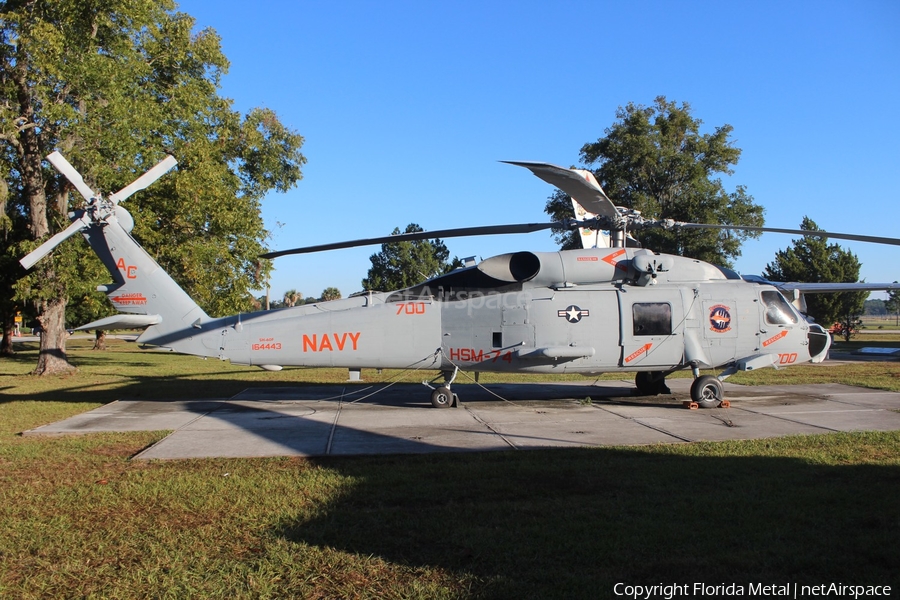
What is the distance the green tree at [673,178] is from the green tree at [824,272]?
441 inches

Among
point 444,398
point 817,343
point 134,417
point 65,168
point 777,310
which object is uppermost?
point 65,168

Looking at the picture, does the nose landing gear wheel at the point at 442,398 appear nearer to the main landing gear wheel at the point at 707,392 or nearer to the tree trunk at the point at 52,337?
the main landing gear wheel at the point at 707,392

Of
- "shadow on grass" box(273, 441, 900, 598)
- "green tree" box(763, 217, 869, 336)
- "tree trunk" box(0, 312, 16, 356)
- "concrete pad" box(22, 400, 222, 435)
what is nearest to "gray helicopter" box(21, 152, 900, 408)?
"concrete pad" box(22, 400, 222, 435)

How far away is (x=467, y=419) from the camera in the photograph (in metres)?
12.1

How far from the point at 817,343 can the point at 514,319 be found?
671cm

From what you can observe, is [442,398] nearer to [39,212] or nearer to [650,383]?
[650,383]

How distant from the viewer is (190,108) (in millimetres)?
23641

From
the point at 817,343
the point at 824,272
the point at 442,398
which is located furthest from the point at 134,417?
the point at 824,272

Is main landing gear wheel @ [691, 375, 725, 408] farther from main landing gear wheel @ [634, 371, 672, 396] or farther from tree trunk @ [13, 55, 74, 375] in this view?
tree trunk @ [13, 55, 74, 375]

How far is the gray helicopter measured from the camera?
1258 cm


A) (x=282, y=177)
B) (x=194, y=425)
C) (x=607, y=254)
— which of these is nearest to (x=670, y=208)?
(x=282, y=177)

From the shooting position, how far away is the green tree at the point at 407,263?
60938 mm

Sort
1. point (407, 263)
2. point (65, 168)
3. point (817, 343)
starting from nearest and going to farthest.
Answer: point (65, 168) → point (817, 343) → point (407, 263)

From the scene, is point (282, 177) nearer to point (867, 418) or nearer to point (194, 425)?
point (194, 425)
